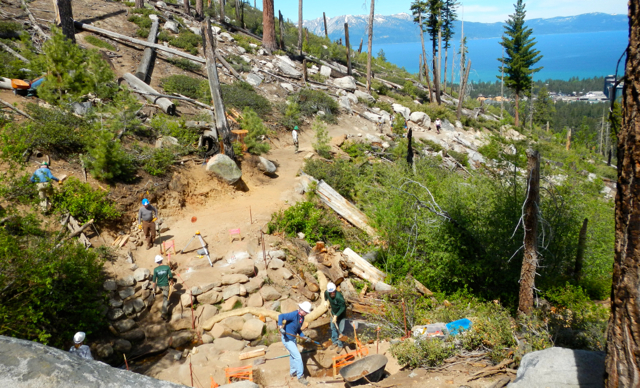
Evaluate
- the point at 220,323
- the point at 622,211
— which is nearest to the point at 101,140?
the point at 220,323

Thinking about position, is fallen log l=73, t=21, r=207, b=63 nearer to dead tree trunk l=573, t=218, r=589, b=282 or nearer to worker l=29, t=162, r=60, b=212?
worker l=29, t=162, r=60, b=212

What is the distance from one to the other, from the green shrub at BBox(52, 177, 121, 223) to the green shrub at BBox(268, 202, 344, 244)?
436 cm

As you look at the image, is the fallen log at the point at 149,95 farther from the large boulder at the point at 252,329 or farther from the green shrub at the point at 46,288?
the large boulder at the point at 252,329

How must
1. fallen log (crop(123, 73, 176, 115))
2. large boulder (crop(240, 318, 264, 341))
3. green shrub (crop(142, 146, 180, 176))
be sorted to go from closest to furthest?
large boulder (crop(240, 318, 264, 341)), green shrub (crop(142, 146, 180, 176)), fallen log (crop(123, 73, 176, 115))

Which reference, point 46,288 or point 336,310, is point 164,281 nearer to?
point 46,288

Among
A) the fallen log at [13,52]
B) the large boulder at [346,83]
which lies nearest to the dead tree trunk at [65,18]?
the fallen log at [13,52]

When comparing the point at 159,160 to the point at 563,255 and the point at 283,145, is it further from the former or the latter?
the point at 563,255

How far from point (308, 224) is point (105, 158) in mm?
5995

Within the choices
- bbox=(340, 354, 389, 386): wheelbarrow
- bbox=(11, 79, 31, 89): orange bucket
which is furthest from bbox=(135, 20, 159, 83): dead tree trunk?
bbox=(340, 354, 389, 386): wheelbarrow

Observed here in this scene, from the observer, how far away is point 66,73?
12.5 metres

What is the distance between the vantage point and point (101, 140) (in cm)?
1062

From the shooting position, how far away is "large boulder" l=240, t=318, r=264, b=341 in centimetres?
810

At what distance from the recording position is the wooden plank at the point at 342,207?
1267cm

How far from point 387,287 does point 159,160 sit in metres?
7.99
